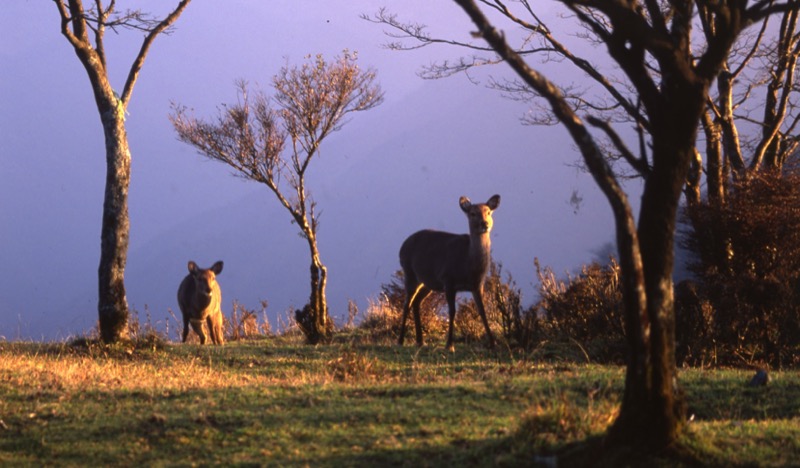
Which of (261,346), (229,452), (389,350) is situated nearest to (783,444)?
(229,452)

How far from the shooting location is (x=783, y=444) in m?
7.20

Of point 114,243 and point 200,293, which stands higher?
point 114,243

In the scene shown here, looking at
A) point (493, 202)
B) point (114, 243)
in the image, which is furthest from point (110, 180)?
point (493, 202)

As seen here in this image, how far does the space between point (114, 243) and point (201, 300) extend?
3.43 metres

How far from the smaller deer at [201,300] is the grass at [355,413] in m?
4.99

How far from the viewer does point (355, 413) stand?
8.01 metres

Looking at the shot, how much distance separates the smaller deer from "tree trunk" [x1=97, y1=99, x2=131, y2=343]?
2.95 m

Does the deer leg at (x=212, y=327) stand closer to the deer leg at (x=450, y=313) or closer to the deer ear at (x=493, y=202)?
the deer leg at (x=450, y=313)

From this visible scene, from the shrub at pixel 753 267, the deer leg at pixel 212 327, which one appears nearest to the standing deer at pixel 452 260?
the shrub at pixel 753 267

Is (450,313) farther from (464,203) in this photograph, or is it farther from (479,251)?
(464,203)

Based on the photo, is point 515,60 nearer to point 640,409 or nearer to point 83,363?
point 640,409

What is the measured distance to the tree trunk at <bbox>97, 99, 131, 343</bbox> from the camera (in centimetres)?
1427

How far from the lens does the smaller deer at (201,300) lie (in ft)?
57.1

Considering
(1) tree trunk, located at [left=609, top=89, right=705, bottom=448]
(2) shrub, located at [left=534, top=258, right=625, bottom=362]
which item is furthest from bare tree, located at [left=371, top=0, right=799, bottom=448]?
(2) shrub, located at [left=534, top=258, right=625, bottom=362]
